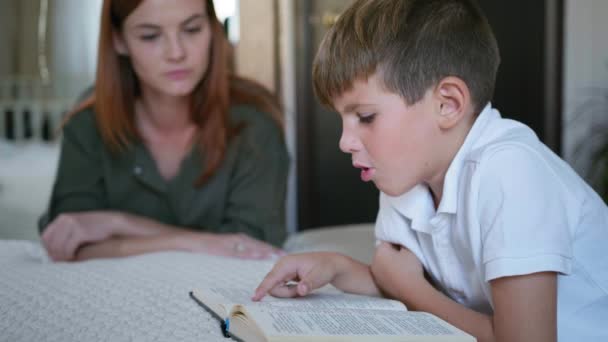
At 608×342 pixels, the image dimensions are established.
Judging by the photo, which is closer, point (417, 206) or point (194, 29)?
point (417, 206)

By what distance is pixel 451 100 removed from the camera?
1.04 m

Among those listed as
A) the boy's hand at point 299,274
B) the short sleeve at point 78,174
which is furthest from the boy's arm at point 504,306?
the short sleeve at point 78,174

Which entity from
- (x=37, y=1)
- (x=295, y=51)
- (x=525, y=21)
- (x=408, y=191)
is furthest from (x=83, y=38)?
(x=408, y=191)

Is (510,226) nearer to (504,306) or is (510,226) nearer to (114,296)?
(504,306)

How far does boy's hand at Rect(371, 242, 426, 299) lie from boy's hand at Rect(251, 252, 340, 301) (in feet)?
0.23

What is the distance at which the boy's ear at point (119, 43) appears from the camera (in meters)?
1.78

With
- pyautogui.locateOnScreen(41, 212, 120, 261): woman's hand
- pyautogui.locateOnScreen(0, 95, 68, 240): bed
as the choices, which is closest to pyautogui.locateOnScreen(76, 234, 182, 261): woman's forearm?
pyautogui.locateOnScreen(41, 212, 120, 261): woman's hand

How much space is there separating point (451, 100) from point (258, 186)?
83 cm

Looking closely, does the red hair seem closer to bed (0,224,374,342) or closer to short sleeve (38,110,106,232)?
short sleeve (38,110,106,232)

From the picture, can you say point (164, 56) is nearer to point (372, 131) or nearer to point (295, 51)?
point (372, 131)

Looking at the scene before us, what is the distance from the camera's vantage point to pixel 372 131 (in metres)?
1.03

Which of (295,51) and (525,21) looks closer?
(525,21)

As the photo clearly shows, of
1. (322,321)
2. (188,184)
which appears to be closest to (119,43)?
(188,184)

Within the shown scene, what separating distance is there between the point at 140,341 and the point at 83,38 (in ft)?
9.58
